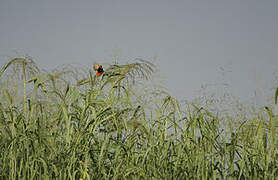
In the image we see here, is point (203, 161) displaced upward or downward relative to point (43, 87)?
downward

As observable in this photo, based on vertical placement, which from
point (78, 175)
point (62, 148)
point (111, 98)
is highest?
point (111, 98)

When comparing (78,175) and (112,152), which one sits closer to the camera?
(78,175)

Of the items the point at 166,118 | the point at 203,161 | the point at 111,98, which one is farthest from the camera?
the point at 166,118

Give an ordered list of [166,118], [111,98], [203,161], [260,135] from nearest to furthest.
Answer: [203,161] < [260,135] < [111,98] < [166,118]

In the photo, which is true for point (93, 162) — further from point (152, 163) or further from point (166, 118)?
point (166, 118)

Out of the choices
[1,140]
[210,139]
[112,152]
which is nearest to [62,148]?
[112,152]

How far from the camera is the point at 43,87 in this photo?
1.77 m

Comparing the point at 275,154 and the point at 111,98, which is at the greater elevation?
the point at 111,98

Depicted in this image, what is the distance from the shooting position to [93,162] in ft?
5.37

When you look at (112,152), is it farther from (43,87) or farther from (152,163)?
(43,87)

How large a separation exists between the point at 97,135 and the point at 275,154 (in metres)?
0.86

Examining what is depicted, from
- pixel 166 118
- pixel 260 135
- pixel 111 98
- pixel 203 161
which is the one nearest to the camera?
pixel 203 161

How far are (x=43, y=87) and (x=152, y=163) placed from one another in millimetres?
663

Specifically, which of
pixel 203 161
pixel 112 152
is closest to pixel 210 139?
pixel 203 161
